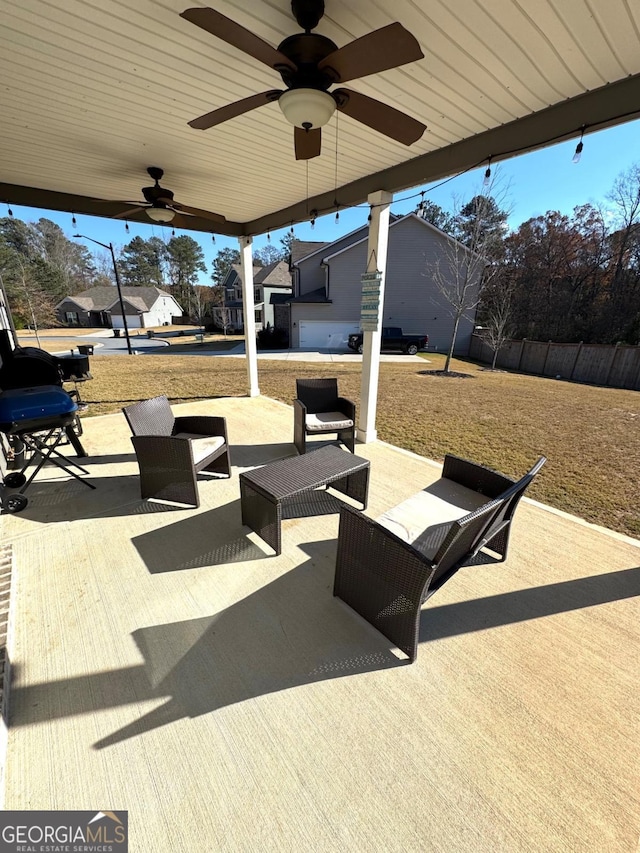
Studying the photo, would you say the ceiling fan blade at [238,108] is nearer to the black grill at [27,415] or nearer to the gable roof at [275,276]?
the black grill at [27,415]

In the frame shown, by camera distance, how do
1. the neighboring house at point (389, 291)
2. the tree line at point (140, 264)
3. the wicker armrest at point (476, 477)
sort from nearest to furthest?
1. the wicker armrest at point (476, 477)
2. the neighboring house at point (389, 291)
3. the tree line at point (140, 264)

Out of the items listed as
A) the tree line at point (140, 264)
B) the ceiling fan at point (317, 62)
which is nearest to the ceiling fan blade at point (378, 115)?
the ceiling fan at point (317, 62)

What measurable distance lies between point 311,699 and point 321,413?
10.8 feet

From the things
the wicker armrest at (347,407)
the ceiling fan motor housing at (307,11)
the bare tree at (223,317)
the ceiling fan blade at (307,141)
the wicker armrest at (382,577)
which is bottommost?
the wicker armrest at (382,577)

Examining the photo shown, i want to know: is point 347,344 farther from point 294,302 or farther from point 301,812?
point 301,812

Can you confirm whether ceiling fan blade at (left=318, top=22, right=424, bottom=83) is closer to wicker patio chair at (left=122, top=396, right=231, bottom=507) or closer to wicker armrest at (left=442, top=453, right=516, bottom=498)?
wicker armrest at (left=442, top=453, right=516, bottom=498)

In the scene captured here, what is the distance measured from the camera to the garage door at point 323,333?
19.7 metres

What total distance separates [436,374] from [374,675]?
11.6 meters

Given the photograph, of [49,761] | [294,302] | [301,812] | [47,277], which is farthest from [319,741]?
[47,277]

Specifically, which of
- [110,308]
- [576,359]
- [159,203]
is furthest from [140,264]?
[159,203]

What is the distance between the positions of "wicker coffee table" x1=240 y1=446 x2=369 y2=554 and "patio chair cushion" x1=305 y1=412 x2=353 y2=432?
2.65ft

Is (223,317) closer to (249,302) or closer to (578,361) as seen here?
(249,302)

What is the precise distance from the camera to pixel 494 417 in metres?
6.75

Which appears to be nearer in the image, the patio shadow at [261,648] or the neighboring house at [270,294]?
the patio shadow at [261,648]
